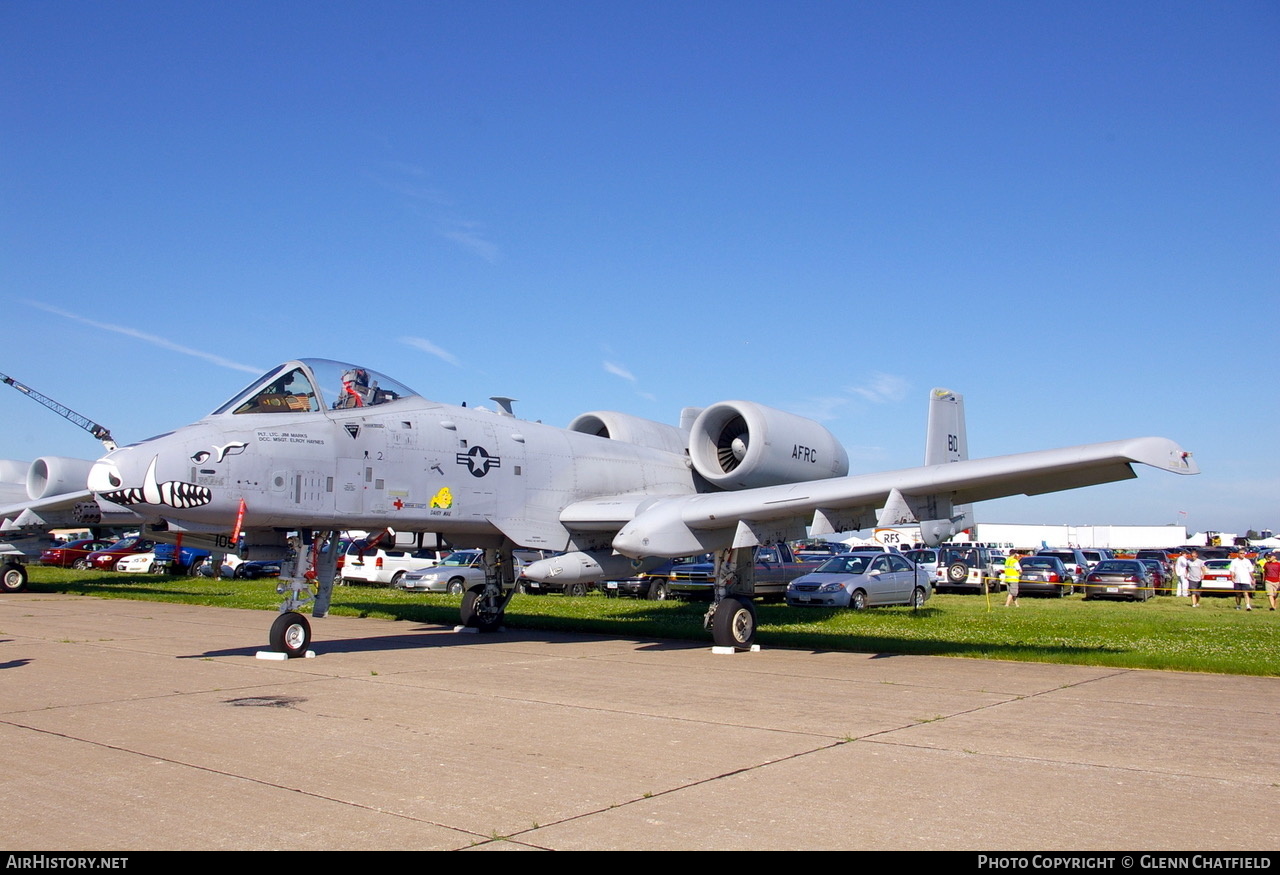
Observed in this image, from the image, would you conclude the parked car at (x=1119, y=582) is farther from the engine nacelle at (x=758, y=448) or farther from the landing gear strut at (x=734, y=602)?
the landing gear strut at (x=734, y=602)

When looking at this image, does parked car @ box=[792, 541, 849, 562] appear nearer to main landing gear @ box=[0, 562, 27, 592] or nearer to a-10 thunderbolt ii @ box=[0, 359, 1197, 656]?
a-10 thunderbolt ii @ box=[0, 359, 1197, 656]

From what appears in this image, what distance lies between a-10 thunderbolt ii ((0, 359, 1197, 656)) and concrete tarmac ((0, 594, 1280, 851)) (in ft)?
5.76

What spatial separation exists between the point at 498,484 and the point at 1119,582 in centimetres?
2636

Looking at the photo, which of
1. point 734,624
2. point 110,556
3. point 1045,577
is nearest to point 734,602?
point 734,624

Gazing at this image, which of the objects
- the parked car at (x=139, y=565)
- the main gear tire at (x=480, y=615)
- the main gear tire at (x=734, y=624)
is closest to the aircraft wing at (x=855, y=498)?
the main gear tire at (x=734, y=624)

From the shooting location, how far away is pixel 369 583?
33375 millimetres

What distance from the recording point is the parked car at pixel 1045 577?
111 feet

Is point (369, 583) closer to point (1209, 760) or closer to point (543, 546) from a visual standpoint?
point (543, 546)

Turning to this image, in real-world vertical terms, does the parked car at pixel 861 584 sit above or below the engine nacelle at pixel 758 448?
below

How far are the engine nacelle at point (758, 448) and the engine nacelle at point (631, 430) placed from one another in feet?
3.72

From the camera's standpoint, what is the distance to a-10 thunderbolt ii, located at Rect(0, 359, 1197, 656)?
35.0 ft

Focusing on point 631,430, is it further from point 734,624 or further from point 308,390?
point 308,390

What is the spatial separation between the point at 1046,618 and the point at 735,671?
503 inches

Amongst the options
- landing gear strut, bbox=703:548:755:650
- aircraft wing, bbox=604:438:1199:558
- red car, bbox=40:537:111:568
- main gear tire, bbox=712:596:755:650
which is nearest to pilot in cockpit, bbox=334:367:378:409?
aircraft wing, bbox=604:438:1199:558
